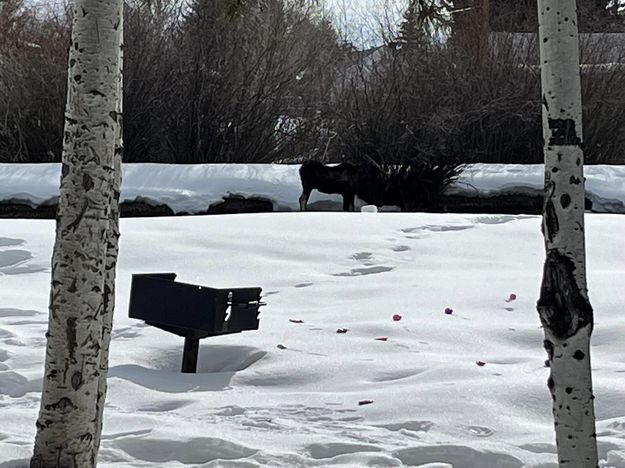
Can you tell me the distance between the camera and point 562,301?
263 cm

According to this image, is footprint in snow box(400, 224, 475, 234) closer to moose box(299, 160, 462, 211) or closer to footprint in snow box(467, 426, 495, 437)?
moose box(299, 160, 462, 211)

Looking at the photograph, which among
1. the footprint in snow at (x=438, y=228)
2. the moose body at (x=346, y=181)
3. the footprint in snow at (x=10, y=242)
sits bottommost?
the footprint in snow at (x=10, y=242)

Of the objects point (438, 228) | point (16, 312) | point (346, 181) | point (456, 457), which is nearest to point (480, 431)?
point (456, 457)

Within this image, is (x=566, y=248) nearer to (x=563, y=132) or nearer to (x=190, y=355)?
(x=563, y=132)

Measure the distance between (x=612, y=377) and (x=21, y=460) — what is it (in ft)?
9.46

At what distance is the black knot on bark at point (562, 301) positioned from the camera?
2.62m

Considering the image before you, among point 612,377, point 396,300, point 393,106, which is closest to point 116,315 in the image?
point 396,300

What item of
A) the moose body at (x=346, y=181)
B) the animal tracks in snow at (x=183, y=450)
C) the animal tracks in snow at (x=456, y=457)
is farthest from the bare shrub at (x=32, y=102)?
the animal tracks in snow at (x=456, y=457)

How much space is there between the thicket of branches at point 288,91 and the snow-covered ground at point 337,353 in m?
9.96

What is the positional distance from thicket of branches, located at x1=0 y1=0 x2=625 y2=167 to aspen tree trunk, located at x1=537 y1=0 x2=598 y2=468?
15810mm

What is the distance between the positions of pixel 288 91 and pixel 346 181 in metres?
5.81

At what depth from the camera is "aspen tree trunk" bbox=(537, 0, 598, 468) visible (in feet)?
8.65

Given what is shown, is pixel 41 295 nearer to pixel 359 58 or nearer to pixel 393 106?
pixel 393 106

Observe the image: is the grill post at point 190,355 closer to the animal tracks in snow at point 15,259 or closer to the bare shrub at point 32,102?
the animal tracks in snow at point 15,259
